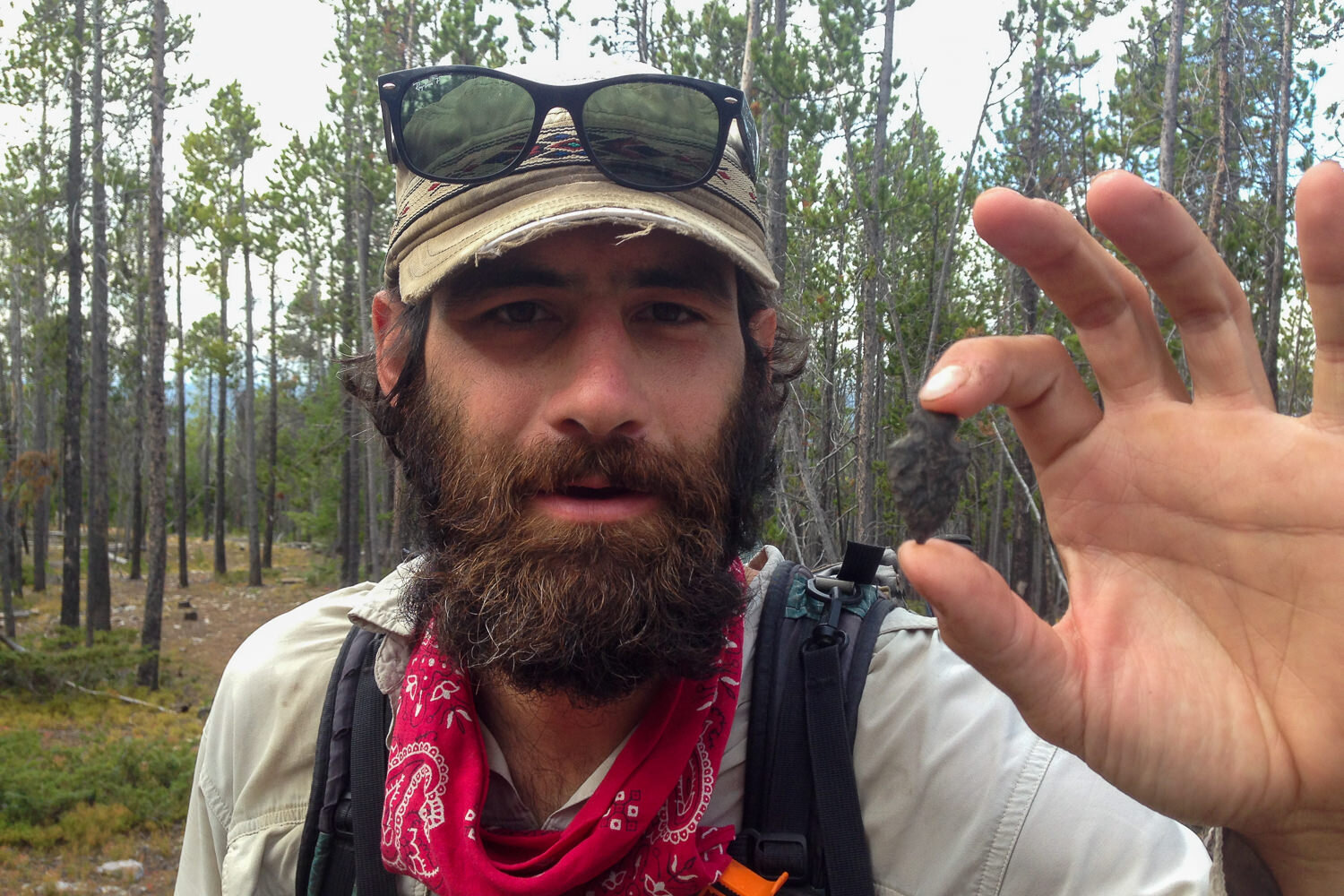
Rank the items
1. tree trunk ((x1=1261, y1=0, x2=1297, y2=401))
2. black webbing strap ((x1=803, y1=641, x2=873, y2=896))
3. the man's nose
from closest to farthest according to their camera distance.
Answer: black webbing strap ((x1=803, y1=641, x2=873, y2=896)) < the man's nose < tree trunk ((x1=1261, y1=0, x2=1297, y2=401))

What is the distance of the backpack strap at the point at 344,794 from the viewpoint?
163 cm

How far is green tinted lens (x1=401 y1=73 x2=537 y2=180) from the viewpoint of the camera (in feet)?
5.88

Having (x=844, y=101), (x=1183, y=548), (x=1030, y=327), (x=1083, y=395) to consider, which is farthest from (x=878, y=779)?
(x=1030, y=327)

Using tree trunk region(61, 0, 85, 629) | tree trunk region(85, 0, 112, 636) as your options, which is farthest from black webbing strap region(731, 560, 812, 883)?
tree trunk region(85, 0, 112, 636)

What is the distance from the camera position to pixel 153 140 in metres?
11.6

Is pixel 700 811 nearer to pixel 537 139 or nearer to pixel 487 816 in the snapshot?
pixel 487 816

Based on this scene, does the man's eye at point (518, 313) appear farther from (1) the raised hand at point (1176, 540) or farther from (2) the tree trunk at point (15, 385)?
(2) the tree trunk at point (15, 385)

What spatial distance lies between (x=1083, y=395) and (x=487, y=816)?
1384mm

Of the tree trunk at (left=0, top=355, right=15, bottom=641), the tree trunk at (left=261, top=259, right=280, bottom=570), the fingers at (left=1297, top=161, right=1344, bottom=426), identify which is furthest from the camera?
the tree trunk at (left=261, top=259, right=280, bottom=570)

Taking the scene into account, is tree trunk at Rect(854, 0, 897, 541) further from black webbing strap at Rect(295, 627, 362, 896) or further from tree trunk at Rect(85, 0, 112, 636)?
tree trunk at Rect(85, 0, 112, 636)

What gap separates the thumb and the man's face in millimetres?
614

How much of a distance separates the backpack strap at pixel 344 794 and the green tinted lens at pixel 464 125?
1.17 metres

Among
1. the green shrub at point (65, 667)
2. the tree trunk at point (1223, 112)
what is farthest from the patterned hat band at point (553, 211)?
the green shrub at point (65, 667)

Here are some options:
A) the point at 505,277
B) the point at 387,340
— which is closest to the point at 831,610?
the point at 505,277
